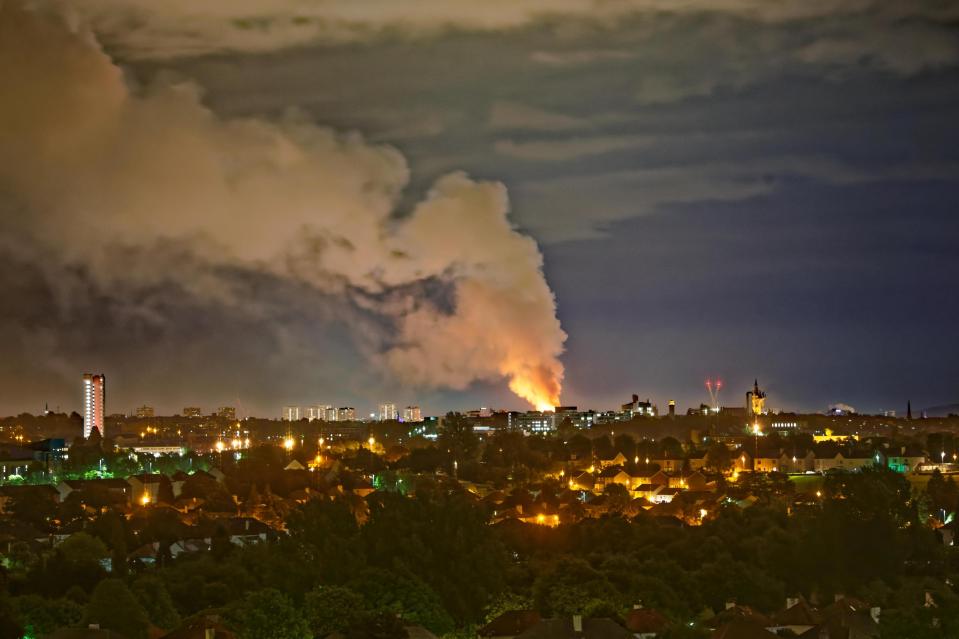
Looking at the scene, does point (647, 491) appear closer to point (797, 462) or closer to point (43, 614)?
point (797, 462)

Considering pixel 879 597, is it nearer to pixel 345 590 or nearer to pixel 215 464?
pixel 345 590

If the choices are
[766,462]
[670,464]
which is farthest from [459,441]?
[766,462]

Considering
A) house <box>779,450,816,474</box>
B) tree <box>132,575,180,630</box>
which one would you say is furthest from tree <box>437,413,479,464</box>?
tree <box>132,575,180,630</box>

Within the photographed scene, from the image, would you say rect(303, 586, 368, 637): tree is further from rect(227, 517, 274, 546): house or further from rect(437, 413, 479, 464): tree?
rect(437, 413, 479, 464): tree

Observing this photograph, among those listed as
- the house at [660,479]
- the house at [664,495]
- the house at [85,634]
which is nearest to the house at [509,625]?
the house at [85,634]

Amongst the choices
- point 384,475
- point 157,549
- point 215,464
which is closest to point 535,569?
point 157,549
